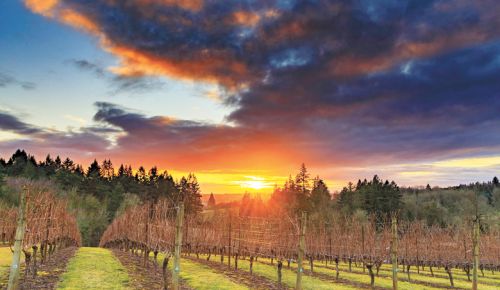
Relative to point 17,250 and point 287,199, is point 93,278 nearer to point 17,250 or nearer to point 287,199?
point 17,250

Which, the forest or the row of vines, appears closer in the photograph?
the row of vines

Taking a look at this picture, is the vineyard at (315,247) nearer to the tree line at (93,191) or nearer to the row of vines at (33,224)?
the row of vines at (33,224)

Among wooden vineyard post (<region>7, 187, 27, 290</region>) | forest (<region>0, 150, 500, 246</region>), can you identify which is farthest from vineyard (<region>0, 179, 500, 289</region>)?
forest (<region>0, 150, 500, 246</region>)

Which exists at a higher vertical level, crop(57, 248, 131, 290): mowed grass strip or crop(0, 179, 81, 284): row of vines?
crop(0, 179, 81, 284): row of vines

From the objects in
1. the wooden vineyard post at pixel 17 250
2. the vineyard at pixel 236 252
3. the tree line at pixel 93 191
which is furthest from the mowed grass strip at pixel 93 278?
the tree line at pixel 93 191

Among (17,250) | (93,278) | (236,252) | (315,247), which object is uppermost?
(17,250)

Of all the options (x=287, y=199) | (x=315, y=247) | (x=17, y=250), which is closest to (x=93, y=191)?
(x=287, y=199)

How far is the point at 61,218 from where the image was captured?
33031mm

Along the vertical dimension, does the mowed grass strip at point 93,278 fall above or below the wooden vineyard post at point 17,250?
below

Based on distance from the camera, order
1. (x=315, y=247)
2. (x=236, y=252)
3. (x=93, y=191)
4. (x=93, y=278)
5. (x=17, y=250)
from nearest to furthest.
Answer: (x=17, y=250) < (x=93, y=278) < (x=236, y=252) < (x=315, y=247) < (x=93, y=191)

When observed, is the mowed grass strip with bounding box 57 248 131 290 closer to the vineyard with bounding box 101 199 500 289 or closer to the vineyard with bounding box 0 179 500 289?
the vineyard with bounding box 0 179 500 289

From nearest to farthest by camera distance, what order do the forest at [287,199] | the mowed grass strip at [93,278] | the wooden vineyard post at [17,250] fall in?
the wooden vineyard post at [17,250], the mowed grass strip at [93,278], the forest at [287,199]

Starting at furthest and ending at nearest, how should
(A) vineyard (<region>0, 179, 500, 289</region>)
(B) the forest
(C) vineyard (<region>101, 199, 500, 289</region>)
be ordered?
(B) the forest, (C) vineyard (<region>101, 199, 500, 289</region>), (A) vineyard (<region>0, 179, 500, 289</region>)

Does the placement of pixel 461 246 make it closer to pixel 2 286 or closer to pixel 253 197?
pixel 2 286
